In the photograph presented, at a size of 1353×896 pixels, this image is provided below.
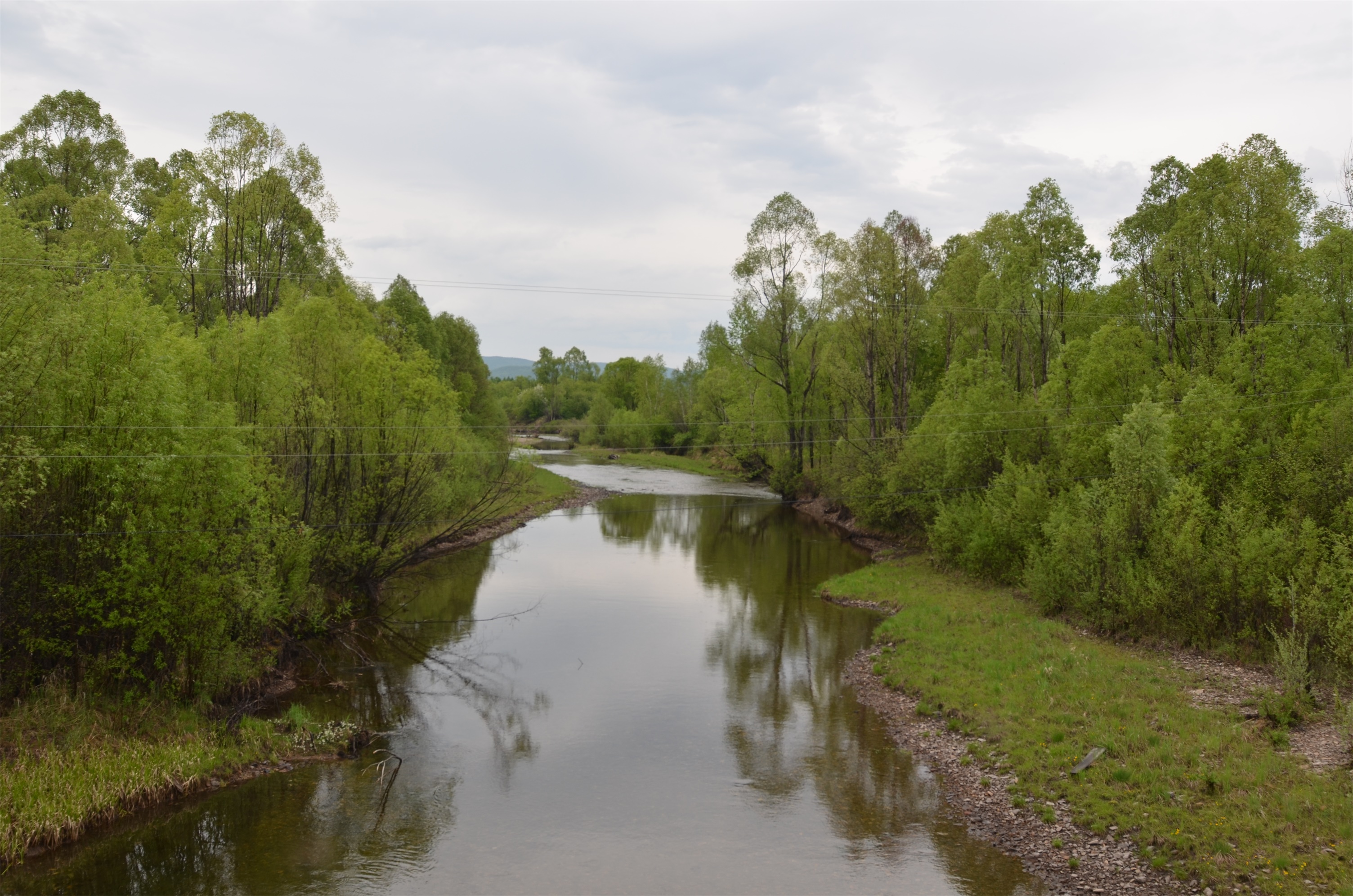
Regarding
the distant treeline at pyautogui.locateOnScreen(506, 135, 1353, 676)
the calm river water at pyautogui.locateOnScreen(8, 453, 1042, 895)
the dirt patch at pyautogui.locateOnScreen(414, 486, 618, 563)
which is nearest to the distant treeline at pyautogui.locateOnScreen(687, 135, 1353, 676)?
the distant treeline at pyautogui.locateOnScreen(506, 135, 1353, 676)

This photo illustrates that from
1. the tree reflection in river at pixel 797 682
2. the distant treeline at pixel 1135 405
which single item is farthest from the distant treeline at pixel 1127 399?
the tree reflection in river at pixel 797 682

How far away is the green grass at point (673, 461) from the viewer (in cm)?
7506

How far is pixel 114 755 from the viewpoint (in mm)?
14781

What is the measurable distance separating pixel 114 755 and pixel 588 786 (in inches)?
337

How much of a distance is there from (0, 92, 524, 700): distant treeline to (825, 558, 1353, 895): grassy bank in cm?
1585

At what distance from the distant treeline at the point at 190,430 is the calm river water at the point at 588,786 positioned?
11.1 ft

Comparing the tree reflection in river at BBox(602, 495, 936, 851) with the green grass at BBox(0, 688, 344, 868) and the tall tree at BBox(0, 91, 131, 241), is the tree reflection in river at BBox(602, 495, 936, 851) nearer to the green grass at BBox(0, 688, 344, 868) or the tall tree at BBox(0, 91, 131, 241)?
the green grass at BBox(0, 688, 344, 868)

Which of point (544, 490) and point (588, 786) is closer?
point (588, 786)

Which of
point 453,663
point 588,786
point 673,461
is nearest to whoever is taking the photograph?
point 588,786

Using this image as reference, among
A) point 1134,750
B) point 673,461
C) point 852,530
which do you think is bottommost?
point 1134,750

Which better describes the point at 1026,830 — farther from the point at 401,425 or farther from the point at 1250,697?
the point at 401,425

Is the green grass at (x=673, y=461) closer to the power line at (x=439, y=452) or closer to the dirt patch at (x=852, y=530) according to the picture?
the dirt patch at (x=852, y=530)

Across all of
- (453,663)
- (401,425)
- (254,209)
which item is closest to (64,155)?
(254,209)

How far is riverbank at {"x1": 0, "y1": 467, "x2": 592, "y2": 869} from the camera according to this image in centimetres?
1322
